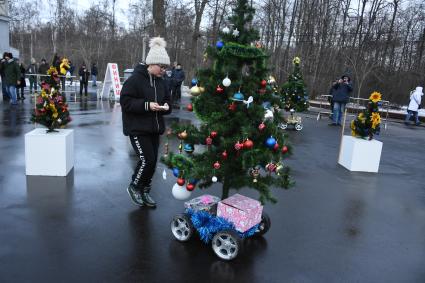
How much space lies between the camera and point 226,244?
3652 millimetres

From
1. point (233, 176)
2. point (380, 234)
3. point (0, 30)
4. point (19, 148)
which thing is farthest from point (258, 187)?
point (0, 30)

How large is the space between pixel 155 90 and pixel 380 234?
318cm

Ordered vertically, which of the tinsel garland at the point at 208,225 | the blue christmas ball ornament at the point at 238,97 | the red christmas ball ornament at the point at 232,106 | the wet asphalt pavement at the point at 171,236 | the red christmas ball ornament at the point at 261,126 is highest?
the blue christmas ball ornament at the point at 238,97

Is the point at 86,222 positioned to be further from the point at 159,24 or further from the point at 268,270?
the point at 159,24

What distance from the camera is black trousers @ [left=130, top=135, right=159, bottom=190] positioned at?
454cm

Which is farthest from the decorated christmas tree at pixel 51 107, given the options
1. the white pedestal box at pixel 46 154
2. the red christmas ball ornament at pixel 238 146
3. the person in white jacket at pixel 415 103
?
the person in white jacket at pixel 415 103

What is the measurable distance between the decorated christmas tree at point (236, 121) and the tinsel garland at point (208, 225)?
1.02 ft

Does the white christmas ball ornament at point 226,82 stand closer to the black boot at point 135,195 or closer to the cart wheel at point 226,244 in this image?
the cart wheel at point 226,244

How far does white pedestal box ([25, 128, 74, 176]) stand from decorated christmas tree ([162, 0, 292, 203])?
2538 millimetres

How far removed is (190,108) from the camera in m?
4.12

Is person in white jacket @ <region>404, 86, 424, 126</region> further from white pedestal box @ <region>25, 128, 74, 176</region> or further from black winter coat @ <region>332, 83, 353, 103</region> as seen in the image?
white pedestal box @ <region>25, 128, 74, 176</region>

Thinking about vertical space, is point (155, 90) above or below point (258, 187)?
above

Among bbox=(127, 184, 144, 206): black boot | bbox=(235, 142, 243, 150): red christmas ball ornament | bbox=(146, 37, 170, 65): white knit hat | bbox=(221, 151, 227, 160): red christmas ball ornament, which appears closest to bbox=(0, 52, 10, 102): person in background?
bbox=(127, 184, 144, 206): black boot

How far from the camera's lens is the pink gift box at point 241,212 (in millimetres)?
3816
